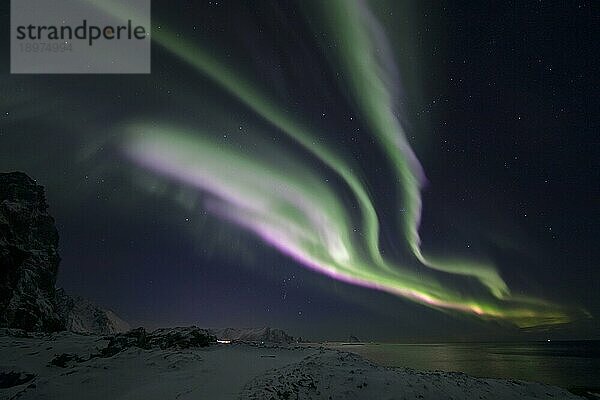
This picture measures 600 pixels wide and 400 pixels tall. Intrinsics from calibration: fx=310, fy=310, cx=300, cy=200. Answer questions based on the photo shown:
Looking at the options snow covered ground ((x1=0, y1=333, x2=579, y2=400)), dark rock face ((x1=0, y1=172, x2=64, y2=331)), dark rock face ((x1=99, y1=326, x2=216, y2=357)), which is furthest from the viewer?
dark rock face ((x1=0, y1=172, x2=64, y2=331))

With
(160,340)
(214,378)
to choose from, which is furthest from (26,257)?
(214,378)

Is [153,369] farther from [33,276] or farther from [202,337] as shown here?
[33,276]

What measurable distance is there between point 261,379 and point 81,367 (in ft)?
29.9

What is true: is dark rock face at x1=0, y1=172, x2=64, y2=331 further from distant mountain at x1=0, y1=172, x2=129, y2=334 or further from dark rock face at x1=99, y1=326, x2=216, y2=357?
dark rock face at x1=99, y1=326, x2=216, y2=357

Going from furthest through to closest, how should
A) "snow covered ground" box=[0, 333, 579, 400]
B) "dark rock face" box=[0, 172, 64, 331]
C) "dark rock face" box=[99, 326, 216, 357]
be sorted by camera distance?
"dark rock face" box=[0, 172, 64, 331]
"dark rock face" box=[99, 326, 216, 357]
"snow covered ground" box=[0, 333, 579, 400]

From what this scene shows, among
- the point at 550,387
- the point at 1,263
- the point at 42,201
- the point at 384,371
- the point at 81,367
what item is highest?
the point at 42,201

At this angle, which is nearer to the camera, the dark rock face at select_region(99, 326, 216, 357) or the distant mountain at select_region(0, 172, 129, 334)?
the dark rock face at select_region(99, 326, 216, 357)

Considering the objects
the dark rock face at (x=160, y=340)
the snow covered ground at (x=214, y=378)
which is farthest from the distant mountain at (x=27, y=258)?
the dark rock face at (x=160, y=340)

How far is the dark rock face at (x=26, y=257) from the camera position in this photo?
104ft

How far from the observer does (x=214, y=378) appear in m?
14.6

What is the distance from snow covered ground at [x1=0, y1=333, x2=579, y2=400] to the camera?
43.1 ft

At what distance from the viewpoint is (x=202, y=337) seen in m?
21.8

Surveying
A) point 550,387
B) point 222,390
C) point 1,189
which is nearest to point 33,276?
point 1,189

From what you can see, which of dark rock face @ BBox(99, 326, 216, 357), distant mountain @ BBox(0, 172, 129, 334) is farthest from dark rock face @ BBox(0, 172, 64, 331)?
dark rock face @ BBox(99, 326, 216, 357)
